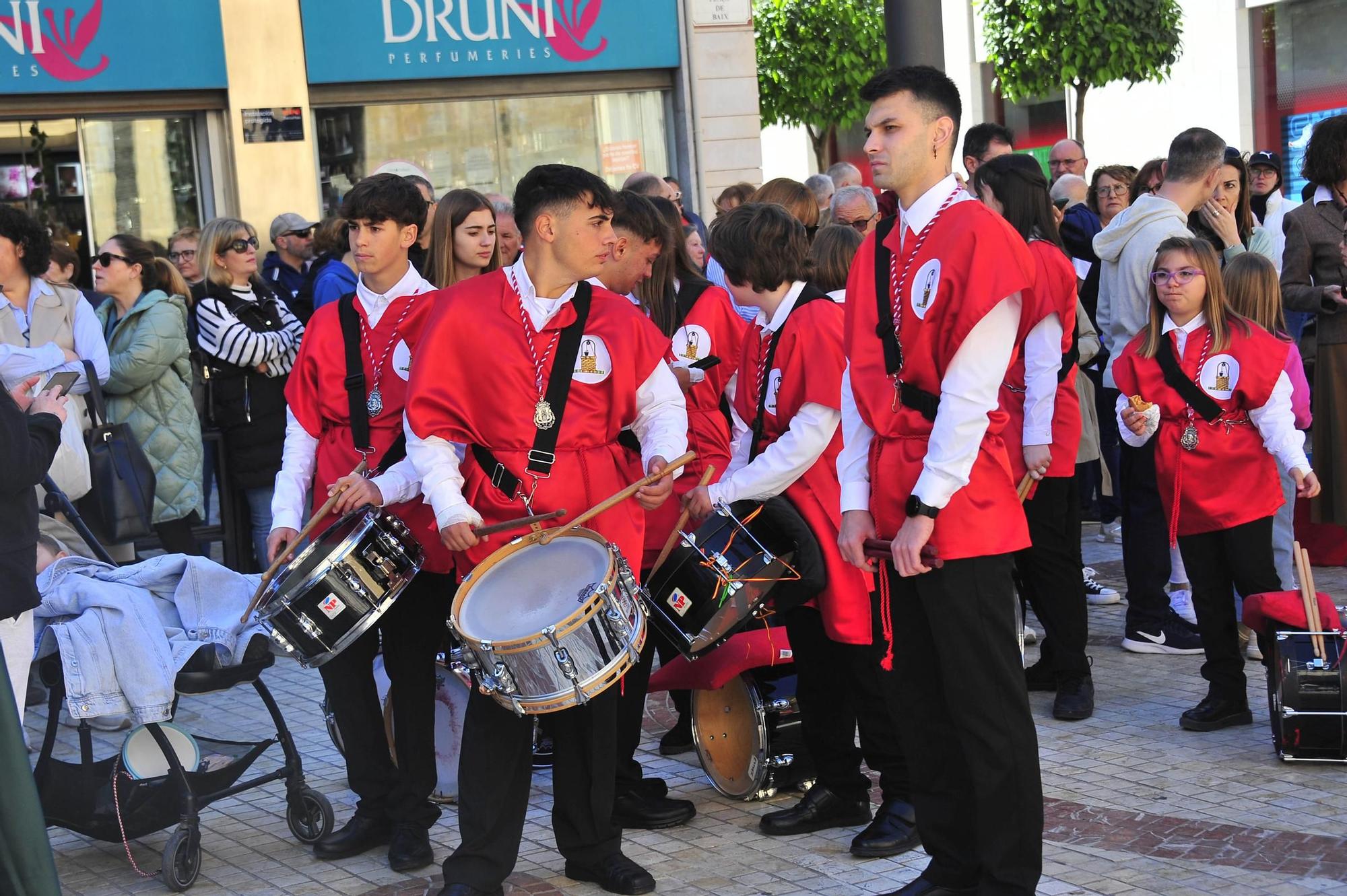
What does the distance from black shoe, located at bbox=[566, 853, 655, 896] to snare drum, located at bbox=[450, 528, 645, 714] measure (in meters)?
0.81

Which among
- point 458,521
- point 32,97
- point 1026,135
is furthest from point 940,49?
point 1026,135

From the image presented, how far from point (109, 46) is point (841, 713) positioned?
10.8 metres

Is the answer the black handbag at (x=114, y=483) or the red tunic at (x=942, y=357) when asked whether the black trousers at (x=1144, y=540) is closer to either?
the red tunic at (x=942, y=357)

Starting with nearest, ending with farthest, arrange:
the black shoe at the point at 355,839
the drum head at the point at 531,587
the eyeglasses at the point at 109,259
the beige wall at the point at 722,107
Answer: the drum head at the point at 531,587, the black shoe at the point at 355,839, the eyeglasses at the point at 109,259, the beige wall at the point at 722,107

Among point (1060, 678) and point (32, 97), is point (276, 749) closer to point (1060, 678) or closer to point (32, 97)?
point (1060, 678)

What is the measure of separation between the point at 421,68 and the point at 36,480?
1084cm

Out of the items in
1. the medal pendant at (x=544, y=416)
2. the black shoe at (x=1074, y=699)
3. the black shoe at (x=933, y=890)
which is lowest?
the black shoe at (x=1074, y=699)

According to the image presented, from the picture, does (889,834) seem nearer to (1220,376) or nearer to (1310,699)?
(1310,699)

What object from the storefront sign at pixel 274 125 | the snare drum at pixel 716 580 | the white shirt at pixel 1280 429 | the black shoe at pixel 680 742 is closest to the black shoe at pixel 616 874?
the snare drum at pixel 716 580

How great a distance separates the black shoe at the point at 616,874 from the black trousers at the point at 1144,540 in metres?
3.22

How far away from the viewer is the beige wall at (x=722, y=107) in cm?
1541

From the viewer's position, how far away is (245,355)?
8.42m

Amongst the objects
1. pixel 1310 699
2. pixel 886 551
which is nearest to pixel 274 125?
pixel 1310 699

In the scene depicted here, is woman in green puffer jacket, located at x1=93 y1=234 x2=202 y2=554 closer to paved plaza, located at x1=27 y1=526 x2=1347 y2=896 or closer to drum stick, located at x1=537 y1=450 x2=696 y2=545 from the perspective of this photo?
paved plaza, located at x1=27 y1=526 x2=1347 y2=896
